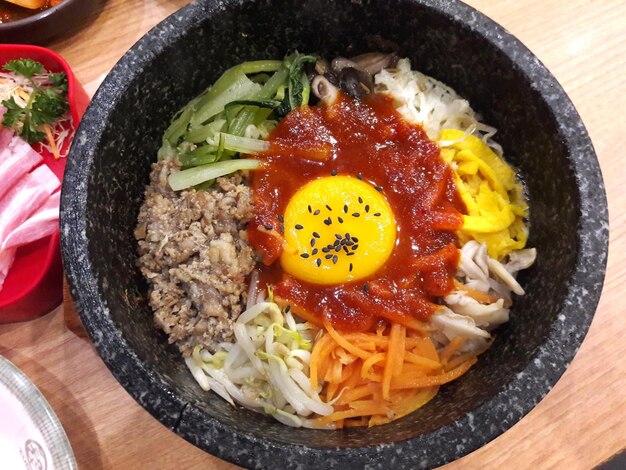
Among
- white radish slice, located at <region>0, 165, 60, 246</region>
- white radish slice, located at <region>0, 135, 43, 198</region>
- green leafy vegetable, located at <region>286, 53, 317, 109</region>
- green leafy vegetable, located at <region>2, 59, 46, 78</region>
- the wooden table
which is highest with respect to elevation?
green leafy vegetable, located at <region>2, 59, 46, 78</region>

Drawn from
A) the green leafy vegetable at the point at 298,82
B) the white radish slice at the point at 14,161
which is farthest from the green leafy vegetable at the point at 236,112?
the white radish slice at the point at 14,161

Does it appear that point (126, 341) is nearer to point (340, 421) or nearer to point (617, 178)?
point (340, 421)

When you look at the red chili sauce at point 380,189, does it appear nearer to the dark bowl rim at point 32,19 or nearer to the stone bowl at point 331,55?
the stone bowl at point 331,55

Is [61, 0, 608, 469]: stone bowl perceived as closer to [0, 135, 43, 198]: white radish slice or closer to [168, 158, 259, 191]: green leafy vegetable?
[168, 158, 259, 191]: green leafy vegetable

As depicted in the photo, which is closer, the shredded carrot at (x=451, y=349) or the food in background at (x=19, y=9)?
the shredded carrot at (x=451, y=349)

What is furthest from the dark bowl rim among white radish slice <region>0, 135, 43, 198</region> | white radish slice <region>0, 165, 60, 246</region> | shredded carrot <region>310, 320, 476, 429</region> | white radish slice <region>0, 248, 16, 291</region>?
shredded carrot <region>310, 320, 476, 429</region>

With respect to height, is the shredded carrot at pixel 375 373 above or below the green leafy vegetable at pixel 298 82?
below

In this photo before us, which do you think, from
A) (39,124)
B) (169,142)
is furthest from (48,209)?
(169,142)
